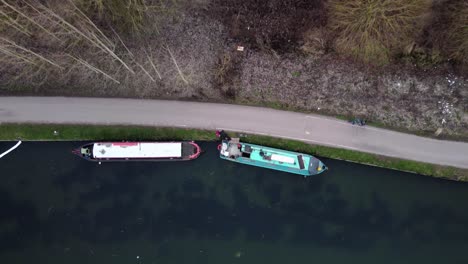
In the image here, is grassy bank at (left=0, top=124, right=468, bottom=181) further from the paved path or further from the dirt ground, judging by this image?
the dirt ground

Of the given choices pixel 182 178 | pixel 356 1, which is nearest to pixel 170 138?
pixel 182 178

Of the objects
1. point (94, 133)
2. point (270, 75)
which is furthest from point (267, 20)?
point (94, 133)

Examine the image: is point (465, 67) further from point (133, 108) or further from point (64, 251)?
point (64, 251)

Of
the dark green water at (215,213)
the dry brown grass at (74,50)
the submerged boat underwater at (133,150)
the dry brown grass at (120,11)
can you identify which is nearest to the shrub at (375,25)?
the dark green water at (215,213)

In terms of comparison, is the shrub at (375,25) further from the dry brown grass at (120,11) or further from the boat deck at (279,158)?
the dry brown grass at (120,11)

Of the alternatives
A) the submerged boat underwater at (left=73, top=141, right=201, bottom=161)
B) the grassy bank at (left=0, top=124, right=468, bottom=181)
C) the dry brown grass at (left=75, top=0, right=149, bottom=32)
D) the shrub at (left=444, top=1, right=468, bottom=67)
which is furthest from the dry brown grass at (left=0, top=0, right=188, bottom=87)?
the shrub at (left=444, top=1, right=468, bottom=67)
